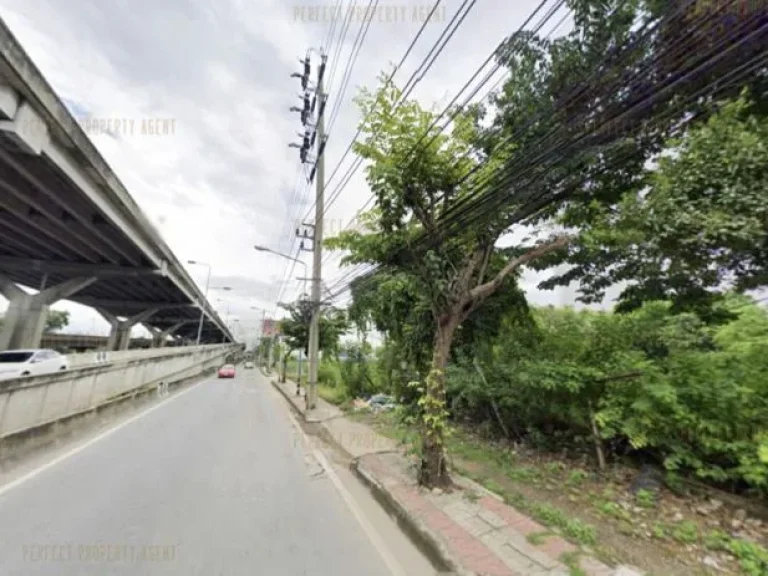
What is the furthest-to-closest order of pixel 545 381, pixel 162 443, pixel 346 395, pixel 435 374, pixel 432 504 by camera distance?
pixel 346 395
pixel 162 443
pixel 545 381
pixel 435 374
pixel 432 504

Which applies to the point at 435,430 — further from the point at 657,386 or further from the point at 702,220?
the point at 702,220

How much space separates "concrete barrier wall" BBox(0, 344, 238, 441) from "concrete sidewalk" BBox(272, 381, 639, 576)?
19.4 ft

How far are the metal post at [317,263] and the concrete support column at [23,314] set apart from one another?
62.6ft

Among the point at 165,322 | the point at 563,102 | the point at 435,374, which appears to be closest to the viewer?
the point at 563,102

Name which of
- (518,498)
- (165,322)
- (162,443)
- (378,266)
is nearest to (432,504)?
(518,498)

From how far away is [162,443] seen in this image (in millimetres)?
8180

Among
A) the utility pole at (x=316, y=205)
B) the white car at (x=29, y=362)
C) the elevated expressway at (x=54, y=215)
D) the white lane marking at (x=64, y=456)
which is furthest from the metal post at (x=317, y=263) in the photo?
the white car at (x=29, y=362)

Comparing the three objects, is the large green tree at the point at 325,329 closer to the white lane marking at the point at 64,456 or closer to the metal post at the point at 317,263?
the metal post at the point at 317,263

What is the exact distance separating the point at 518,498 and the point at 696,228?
144 inches

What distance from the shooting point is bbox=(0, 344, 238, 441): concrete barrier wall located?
259 inches

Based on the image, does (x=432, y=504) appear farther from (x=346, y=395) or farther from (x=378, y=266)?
A: (x=346, y=395)

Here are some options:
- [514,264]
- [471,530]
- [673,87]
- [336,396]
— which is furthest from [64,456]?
[336,396]

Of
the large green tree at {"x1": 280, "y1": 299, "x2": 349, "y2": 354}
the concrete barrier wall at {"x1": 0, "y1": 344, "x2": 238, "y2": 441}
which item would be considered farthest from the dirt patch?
the large green tree at {"x1": 280, "y1": 299, "x2": 349, "y2": 354}

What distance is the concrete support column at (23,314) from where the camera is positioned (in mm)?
23266
